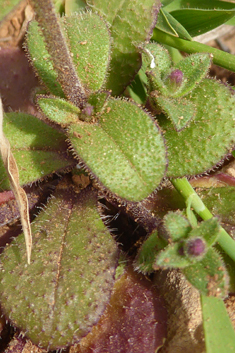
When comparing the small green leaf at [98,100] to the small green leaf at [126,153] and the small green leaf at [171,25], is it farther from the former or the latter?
the small green leaf at [171,25]

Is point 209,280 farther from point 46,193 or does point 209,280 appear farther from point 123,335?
point 46,193

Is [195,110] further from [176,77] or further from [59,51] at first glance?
[59,51]

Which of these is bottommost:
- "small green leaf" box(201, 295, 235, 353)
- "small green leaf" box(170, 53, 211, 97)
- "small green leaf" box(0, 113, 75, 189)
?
"small green leaf" box(0, 113, 75, 189)

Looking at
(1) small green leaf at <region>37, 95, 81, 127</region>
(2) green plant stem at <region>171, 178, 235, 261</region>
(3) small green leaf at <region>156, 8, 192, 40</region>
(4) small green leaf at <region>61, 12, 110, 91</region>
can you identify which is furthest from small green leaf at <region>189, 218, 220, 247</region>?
(3) small green leaf at <region>156, 8, 192, 40</region>

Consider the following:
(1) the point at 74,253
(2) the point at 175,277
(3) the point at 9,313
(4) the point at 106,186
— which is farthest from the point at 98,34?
(3) the point at 9,313

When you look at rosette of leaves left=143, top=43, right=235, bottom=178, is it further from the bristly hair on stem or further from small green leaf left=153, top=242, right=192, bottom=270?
small green leaf left=153, top=242, right=192, bottom=270
